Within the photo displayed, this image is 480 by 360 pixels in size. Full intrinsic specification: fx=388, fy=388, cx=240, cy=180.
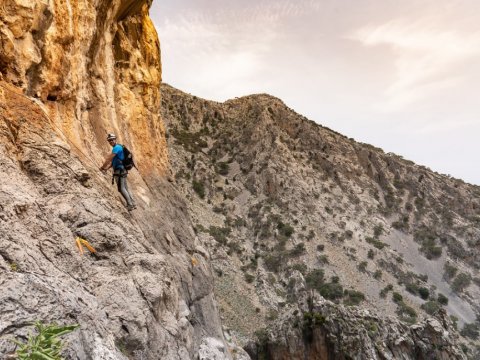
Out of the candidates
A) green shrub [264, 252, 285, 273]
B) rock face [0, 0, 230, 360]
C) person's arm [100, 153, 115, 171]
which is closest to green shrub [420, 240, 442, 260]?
green shrub [264, 252, 285, 273]

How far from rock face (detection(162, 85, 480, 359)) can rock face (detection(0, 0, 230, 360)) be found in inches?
1183

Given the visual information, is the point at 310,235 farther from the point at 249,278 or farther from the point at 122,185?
the point at 122,185

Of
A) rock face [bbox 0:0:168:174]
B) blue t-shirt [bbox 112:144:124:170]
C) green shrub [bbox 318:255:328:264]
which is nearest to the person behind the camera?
rock face [bbox 0:0:168:174]

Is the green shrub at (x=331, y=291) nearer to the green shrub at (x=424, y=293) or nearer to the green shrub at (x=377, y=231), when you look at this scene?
the green shrub at (x=424, y=293)

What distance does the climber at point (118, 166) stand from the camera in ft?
31.1

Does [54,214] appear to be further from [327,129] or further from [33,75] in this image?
[327,129]

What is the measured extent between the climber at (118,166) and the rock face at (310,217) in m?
30.9

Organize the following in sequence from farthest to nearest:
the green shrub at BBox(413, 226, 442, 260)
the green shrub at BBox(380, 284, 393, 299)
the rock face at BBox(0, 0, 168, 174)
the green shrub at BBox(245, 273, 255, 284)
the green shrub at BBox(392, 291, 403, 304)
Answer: the green shrub at BBox(413, 226, 442, 260), the green shrub at BBox(380, 284, 393, 299), the green shrub at BBox(392, 291, 403, 304), the green shrub at BBox(245, 273, 255, 284), the rock face at BBox(0, 0, 168, 174)

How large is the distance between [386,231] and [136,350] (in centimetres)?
6435

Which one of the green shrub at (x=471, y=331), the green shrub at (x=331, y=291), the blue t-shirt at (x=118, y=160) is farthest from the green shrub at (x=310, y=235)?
the blue t-shirt at (x=118, y=160)

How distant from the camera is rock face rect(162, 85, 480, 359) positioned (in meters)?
49.9

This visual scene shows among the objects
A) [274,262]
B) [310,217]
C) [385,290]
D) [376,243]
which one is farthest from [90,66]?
[376,243]

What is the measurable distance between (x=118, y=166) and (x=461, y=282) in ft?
204

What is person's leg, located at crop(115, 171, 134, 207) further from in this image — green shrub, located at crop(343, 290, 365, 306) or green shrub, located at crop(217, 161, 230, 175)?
green shrub, located at crop(217, 161, 230, 175)
